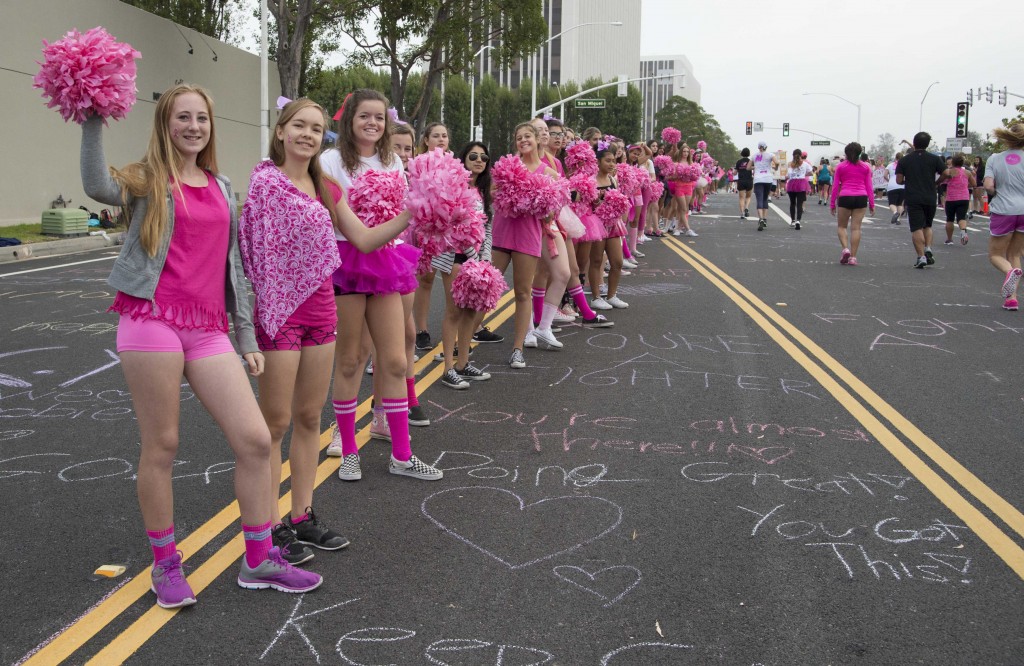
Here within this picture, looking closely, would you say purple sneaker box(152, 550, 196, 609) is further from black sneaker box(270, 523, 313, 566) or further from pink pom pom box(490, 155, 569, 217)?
pink pom pom box(490, 155, 569, 217)

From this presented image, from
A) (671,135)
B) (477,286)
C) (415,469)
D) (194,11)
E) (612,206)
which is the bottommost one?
(415,469)

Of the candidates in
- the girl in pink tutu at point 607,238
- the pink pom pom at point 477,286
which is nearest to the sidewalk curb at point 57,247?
the girl in pink tutu at point 607,238

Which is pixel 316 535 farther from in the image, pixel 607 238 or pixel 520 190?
pixel 607 238

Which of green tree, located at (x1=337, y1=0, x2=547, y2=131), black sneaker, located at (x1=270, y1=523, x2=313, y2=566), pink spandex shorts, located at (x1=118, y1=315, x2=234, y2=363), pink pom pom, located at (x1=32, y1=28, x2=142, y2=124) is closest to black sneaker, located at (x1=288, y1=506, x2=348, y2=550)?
black sneaker, located at (x1=270, y1=523, x2=313, y2=566)

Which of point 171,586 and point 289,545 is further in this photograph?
point 289,545

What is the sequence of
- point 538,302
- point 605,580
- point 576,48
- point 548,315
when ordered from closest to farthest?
point 605,580
point 548,315
point 538,302
point 576,48

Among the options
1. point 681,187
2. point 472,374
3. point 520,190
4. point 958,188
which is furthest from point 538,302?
point 958,188

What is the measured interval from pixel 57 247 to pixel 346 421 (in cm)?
1488

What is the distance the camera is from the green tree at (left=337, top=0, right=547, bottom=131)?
30.6 meters

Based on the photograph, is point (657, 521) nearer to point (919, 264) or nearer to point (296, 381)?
point (296, 381)

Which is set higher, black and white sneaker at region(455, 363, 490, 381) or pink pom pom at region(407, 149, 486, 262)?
pink pom pom at region(407, 149, 486, 262)

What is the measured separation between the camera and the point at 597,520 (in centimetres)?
462

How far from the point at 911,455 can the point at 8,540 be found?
4.71 metres

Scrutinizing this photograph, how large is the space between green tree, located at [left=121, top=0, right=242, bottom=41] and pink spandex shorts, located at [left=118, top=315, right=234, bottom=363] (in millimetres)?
35946
